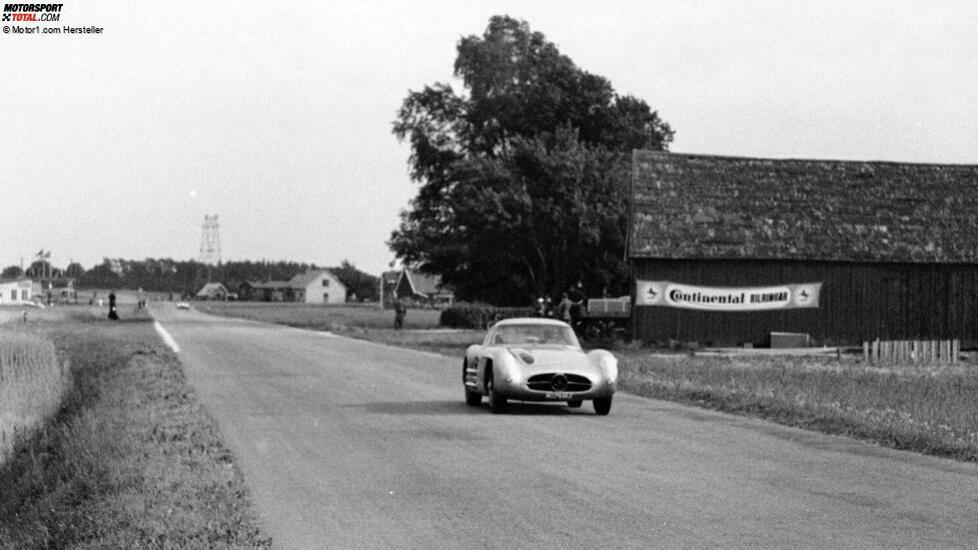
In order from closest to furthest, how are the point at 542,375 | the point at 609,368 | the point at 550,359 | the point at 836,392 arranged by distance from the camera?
1. the point at 542,375
2. the point at 609,368
3. the point at 550,359
4. the point at 836,392

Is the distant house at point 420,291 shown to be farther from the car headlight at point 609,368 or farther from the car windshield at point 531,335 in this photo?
the car headlight at point 609,368

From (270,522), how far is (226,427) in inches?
248

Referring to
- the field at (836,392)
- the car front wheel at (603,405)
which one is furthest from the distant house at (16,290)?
the car front wheel at (603,405)

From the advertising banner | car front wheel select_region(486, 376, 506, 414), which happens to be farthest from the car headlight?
the advertising banner

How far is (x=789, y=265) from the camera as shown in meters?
40.2

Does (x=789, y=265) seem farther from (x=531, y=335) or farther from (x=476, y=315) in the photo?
(x=476, y=315)

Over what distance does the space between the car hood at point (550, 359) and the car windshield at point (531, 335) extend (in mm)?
538

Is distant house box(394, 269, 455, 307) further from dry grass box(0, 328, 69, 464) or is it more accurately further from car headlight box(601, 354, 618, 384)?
car headlight box(601, 354, 618, 384)

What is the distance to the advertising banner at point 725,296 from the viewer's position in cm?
3991

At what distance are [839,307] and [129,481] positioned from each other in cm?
3342

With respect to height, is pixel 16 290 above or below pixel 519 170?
below

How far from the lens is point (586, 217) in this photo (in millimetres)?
50000

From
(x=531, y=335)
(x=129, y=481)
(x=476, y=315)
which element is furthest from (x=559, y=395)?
(x=476, y=315)

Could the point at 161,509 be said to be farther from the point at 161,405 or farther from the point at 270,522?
the point at 161,405
